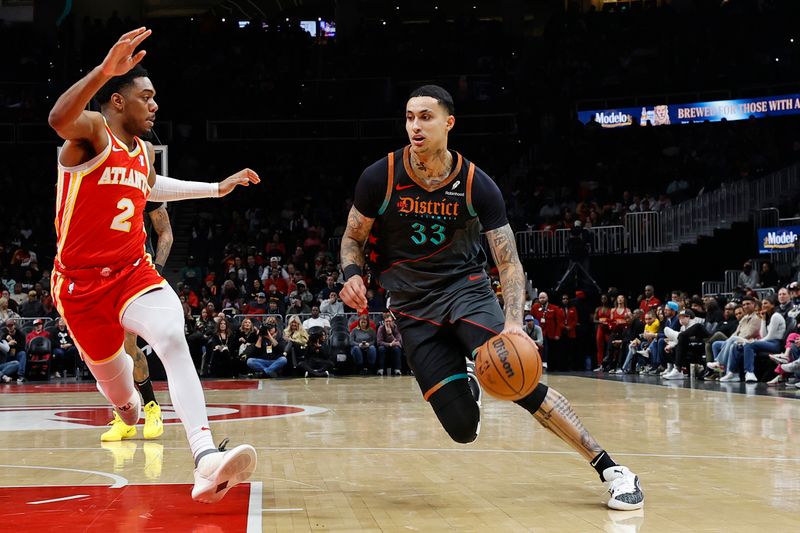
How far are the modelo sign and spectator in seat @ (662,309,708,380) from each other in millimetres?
5426

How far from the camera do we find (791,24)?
29781mm

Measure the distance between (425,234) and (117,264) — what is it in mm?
1745

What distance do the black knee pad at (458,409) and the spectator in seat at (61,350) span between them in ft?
51.6

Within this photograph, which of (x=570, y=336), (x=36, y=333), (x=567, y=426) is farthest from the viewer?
(x=570, y=336)

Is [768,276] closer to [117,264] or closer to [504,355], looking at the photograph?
[504,355]

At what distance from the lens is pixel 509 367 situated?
16.2 feet

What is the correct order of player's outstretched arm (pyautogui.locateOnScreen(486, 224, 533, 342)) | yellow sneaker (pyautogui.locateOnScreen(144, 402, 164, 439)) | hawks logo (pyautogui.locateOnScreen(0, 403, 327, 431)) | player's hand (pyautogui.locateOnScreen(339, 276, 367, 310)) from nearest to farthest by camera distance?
1. player's hand (pyautogui.locateOnScreen(339, 276, 367, 310))
2. player's outstretched arm (pyautogui.locateOnScreen(486, 224, 533, 342))
3. yellow sneaker (pyautogui.locateOnScreen(144, 402, 164, 439))
4. hawks logo (pyautogui.locateOnScreen(0, 403, 327, 431))

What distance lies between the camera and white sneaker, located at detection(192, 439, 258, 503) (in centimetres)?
496

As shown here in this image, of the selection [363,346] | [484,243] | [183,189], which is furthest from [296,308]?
[183,189]

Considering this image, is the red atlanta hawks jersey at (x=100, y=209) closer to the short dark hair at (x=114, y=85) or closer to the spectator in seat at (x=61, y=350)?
the short dark hair at (x=114, y=85)

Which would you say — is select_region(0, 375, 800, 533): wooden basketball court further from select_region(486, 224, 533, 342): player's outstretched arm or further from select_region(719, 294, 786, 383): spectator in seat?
select_region(719, 294, 786, 383): spectator in seat

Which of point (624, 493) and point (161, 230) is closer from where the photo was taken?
point (624, 493)

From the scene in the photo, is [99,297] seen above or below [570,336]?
above

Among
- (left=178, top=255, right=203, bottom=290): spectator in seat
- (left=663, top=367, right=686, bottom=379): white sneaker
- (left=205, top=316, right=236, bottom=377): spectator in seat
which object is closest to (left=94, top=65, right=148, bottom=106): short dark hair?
(left=663, top=367, right=686, bottom=379): white sneaker
